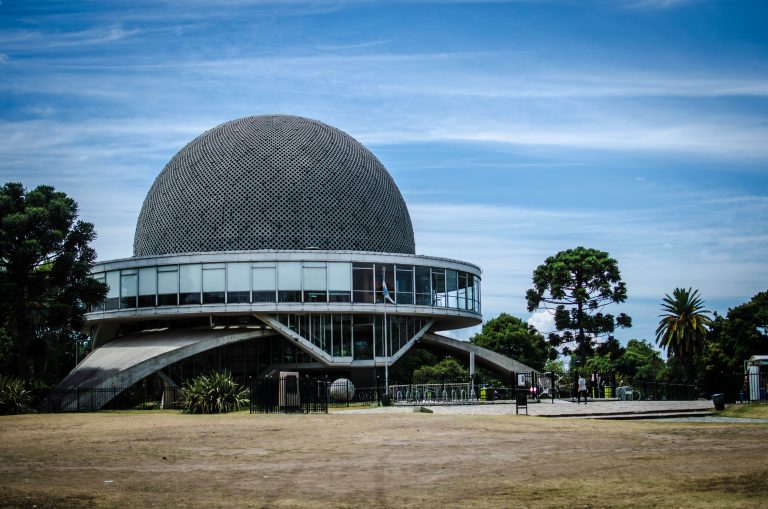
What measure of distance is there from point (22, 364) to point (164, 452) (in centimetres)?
2355

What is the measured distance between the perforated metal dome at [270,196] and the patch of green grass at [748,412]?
24324 millimetres

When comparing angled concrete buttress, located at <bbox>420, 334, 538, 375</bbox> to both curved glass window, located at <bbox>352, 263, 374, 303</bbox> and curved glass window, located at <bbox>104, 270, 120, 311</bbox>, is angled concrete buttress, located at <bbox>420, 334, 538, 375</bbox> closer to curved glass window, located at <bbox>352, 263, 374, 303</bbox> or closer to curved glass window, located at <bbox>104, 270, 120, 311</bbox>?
curved glass window, located at <bbox>352, 263, 374, 303</bbox>

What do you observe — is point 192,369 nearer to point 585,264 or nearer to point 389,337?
point 389,337

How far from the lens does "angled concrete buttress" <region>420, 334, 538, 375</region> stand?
5009cm

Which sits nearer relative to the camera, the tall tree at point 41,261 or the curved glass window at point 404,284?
the tall tree at point 41,261

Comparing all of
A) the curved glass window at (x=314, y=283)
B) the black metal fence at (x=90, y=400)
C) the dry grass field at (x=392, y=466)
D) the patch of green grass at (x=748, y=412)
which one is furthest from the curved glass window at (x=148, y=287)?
the patch of green grass at (x=748, y=412)

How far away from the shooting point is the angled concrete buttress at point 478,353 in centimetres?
5009

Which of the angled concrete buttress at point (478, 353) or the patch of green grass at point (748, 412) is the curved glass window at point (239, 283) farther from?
the patch of green grass at point (748, 412)

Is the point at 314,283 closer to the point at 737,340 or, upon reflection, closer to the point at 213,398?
the point at 213,398

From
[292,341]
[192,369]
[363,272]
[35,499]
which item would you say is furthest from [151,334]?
[35,499]

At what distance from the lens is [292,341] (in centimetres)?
4512

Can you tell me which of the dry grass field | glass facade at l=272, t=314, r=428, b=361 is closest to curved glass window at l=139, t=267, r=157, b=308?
glass facade at l=272, t=314, r=428, b=361

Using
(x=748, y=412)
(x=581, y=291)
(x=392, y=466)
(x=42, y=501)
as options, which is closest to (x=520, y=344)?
(x=581, y=291)

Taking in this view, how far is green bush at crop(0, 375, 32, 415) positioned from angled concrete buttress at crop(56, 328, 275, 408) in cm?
442
